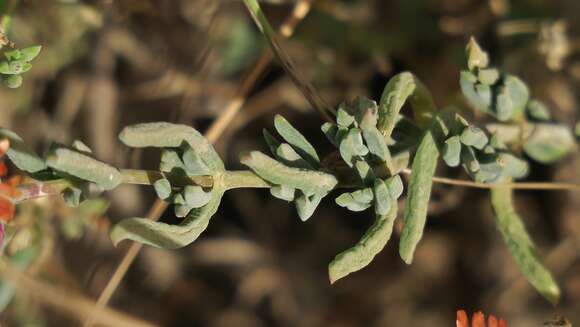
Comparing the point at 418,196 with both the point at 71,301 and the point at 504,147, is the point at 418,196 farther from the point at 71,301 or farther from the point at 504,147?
the point at 71,301

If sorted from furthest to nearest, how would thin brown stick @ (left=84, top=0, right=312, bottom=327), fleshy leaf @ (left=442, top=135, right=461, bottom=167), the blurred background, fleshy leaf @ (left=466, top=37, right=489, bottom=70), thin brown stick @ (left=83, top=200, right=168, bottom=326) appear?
the blurred background, thin brown stick @ (left=84, top=0, right=312, bottom=327), thin brown stick @ (left=83, top=200, right=168, bottom=326), fleshy leaf @ (left=466, top=37, right=489, bottom=70), fleshy leaf @ (left=442, top=135, right=461, bottom=167)

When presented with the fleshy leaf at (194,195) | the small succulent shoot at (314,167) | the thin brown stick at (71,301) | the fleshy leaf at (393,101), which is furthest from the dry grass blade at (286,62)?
the thin brown stick at (71,301)

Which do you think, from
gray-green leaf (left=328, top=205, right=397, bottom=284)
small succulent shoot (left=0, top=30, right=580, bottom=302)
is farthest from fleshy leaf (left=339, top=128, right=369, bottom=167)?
gray-green leaf (left=328, top=205, right=397, bottom=284)

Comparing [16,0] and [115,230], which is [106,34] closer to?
[16,0]

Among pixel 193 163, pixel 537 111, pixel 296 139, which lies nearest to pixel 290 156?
pixel 296 139

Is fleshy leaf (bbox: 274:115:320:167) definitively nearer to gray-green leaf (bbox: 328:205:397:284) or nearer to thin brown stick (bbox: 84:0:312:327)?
gray-green leaf (bbox: 328:205:397:284)

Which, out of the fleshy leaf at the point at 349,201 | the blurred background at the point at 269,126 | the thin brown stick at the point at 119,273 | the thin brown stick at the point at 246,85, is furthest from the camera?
the blurred background at the point at 269,126

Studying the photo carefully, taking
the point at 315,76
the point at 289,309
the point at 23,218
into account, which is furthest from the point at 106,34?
the point at 289,309

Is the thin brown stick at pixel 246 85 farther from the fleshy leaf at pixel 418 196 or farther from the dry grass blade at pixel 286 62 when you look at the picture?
the fleshy leaf at pixel 418 196
